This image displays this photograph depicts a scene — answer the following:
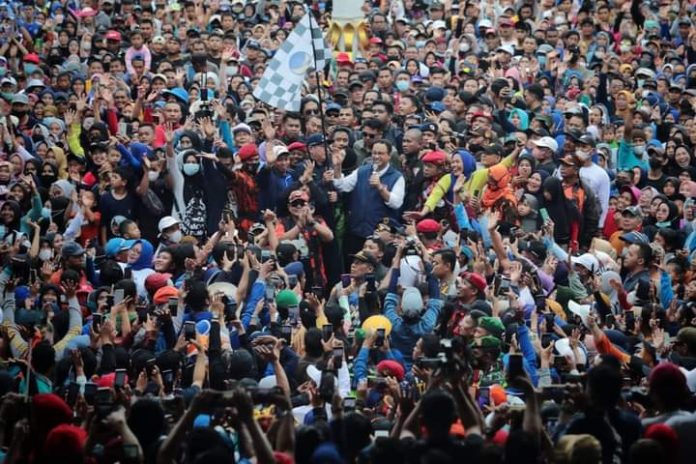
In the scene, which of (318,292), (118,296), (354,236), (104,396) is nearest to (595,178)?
(354,236)

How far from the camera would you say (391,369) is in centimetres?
1144

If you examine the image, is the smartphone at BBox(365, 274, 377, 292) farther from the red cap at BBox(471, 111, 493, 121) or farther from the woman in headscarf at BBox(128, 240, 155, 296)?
the red cap at BBox(471, 111, 493, 121)

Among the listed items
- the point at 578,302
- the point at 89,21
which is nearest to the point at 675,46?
the point at 89,21

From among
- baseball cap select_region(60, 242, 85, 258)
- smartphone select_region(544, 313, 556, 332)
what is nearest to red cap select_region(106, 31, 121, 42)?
baseball cap select_region(60, 242, 85, 258)

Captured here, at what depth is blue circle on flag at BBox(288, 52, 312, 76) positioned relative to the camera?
57.5 feet

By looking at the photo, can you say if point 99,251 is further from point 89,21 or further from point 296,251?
point 89,21

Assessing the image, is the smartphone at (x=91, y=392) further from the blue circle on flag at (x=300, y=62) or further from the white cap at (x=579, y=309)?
the blue circle on flag at (x=300, y=62)

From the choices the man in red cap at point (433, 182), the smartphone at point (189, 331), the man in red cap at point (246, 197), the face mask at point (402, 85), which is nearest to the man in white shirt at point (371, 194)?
the man in red cap at point (433, 182)

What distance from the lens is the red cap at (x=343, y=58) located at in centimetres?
2180

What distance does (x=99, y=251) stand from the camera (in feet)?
51.8

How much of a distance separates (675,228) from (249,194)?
436 centimetres

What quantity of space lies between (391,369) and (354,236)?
15.7 ft

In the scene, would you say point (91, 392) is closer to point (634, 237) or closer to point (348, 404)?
point (348, 404)

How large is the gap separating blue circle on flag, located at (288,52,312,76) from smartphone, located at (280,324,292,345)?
531 cm
